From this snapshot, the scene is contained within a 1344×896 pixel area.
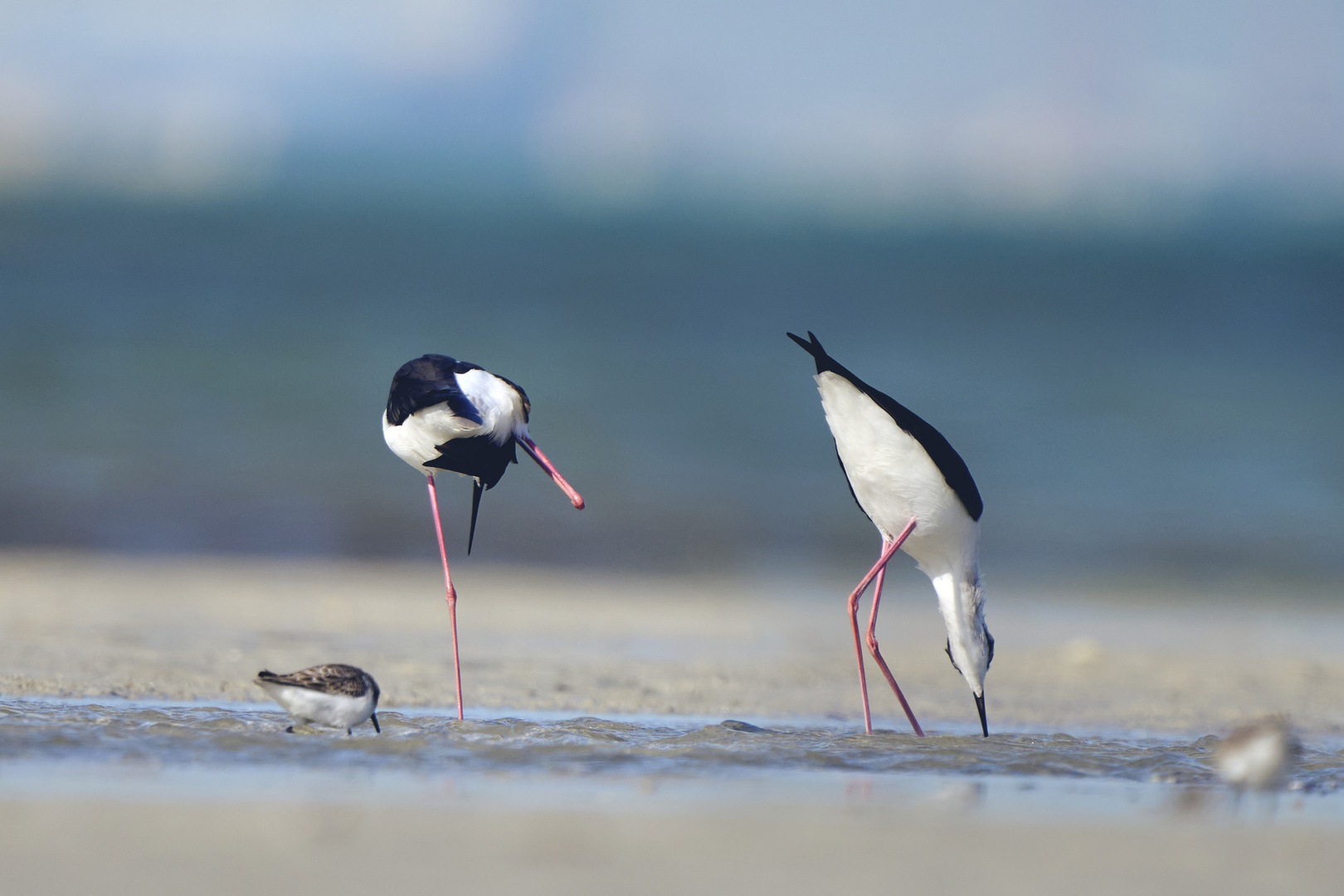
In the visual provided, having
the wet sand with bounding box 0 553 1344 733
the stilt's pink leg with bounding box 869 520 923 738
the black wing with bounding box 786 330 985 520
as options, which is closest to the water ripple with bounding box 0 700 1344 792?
the stilt's pink leg with bounding box 869 520 923 738

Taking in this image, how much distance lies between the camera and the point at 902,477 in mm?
5426

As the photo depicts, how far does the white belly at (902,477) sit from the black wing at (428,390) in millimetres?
1354

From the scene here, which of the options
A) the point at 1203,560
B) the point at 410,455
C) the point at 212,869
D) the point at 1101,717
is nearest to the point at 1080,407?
the point at 1203,560

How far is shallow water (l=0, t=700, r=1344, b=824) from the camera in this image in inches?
141

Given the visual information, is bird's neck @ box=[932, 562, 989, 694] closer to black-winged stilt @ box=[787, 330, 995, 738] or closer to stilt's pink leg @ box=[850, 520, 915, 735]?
black-winged stilt @ box=[787, 330, 995, 738]

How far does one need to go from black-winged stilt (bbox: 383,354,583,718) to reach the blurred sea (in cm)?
479

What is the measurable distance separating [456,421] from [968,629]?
2.04m

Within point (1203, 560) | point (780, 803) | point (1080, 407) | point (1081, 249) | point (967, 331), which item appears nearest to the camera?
point (780, 803)

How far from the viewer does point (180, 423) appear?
13883mm

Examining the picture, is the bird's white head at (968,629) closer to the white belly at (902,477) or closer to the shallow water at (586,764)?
the white belly at (902,477)

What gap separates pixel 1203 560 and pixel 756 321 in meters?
9.83

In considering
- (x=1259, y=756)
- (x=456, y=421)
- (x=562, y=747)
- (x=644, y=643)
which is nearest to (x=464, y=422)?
(x=456, y=421)

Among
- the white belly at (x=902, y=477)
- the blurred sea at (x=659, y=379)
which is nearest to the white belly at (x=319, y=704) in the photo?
the white belly at (x=902, y=477)

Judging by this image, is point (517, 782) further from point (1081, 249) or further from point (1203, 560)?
point (1081, 249)
